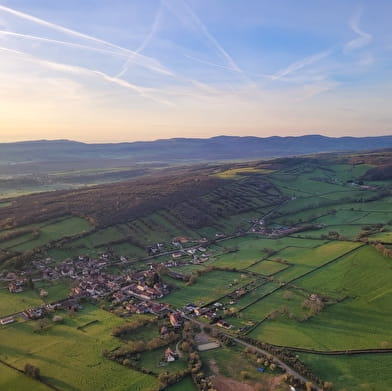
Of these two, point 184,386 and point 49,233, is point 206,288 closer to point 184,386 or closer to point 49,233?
point 184,386

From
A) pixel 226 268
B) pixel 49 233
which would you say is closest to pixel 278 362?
pixel 226 268

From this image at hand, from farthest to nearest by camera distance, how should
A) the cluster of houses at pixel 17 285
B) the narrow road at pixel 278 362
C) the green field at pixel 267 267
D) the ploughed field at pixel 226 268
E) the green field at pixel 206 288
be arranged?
the green field at pixel 267 267 < the cluster of houses at pixel 17 285 < the green field at pixel 206 288 < the ploughed field at pixel 226 268 < the narrow road at pixel 278 362

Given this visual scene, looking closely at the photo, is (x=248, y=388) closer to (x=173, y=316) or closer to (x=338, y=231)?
(x=173, y=316)

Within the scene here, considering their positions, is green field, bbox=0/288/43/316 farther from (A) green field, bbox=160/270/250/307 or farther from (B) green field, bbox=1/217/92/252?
(A) green field, bbox=160/270/250/307

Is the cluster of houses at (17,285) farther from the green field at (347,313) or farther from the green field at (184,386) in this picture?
the green field at (347,313)

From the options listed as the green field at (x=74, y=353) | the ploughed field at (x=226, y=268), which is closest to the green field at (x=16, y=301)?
the ploughed field at (x=226, y=268)
